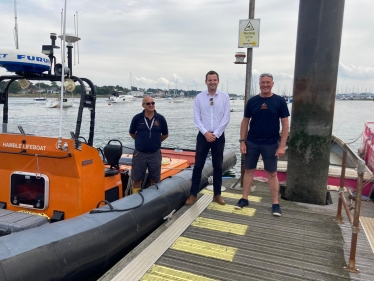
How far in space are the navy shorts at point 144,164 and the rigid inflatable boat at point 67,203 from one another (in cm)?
24

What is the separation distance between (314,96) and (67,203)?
3334 millimetres

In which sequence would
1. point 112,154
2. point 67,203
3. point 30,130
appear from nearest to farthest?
point 67,203
point 30,130
point 112,154

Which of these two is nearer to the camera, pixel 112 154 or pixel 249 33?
pixel 112 154

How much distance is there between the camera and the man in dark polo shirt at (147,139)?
4.28m

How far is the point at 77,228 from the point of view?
300 centimetres

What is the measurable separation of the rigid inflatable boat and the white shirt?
1062 mm

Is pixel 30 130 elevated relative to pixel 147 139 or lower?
elevated

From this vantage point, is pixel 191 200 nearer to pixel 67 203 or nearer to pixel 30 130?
pixel 67 203

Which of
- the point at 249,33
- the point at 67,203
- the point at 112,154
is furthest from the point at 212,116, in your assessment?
the point at 67,203

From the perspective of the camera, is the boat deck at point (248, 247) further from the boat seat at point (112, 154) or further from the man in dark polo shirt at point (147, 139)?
the boat seat at point (112, 154)

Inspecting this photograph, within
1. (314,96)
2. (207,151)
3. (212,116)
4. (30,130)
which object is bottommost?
(207,151)

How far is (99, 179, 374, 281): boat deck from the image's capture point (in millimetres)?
2697

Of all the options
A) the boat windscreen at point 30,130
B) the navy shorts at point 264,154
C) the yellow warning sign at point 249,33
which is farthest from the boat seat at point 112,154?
the yellow warning sign at point 249,33

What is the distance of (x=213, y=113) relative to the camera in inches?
156
